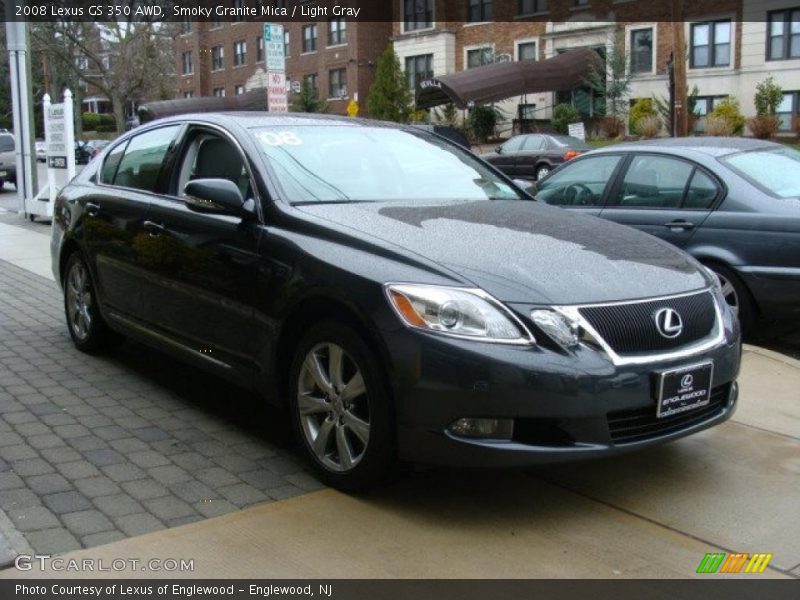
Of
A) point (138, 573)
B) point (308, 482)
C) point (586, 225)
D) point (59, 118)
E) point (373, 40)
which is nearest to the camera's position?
point (138, 573)

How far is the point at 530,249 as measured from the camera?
398 cm

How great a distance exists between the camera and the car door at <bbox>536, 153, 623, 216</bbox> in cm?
766

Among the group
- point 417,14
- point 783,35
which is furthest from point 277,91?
point 417,14

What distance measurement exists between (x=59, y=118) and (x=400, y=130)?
11.7 metres

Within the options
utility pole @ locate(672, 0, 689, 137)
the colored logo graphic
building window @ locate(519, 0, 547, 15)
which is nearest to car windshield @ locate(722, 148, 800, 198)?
the colored logo graphic

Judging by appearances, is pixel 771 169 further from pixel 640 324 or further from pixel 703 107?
pixel 703 107

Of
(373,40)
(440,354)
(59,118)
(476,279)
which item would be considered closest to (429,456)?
(440,354)

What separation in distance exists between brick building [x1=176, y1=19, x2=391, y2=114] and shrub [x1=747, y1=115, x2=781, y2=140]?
24229 mm

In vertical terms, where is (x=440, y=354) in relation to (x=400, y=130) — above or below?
below

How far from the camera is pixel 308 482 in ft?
13.7

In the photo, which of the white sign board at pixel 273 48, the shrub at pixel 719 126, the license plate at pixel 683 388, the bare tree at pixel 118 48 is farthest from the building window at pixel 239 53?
the license plate at pixel 683 388

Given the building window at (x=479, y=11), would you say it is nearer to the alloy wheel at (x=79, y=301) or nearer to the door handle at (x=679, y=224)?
the door handle at (x=679, y=224)

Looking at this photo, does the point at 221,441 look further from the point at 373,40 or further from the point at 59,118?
the point at 373,40

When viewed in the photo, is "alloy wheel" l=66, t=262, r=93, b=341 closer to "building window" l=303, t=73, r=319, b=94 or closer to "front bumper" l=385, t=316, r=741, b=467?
"front bumper" l=385, t=316, r=741, b=467
